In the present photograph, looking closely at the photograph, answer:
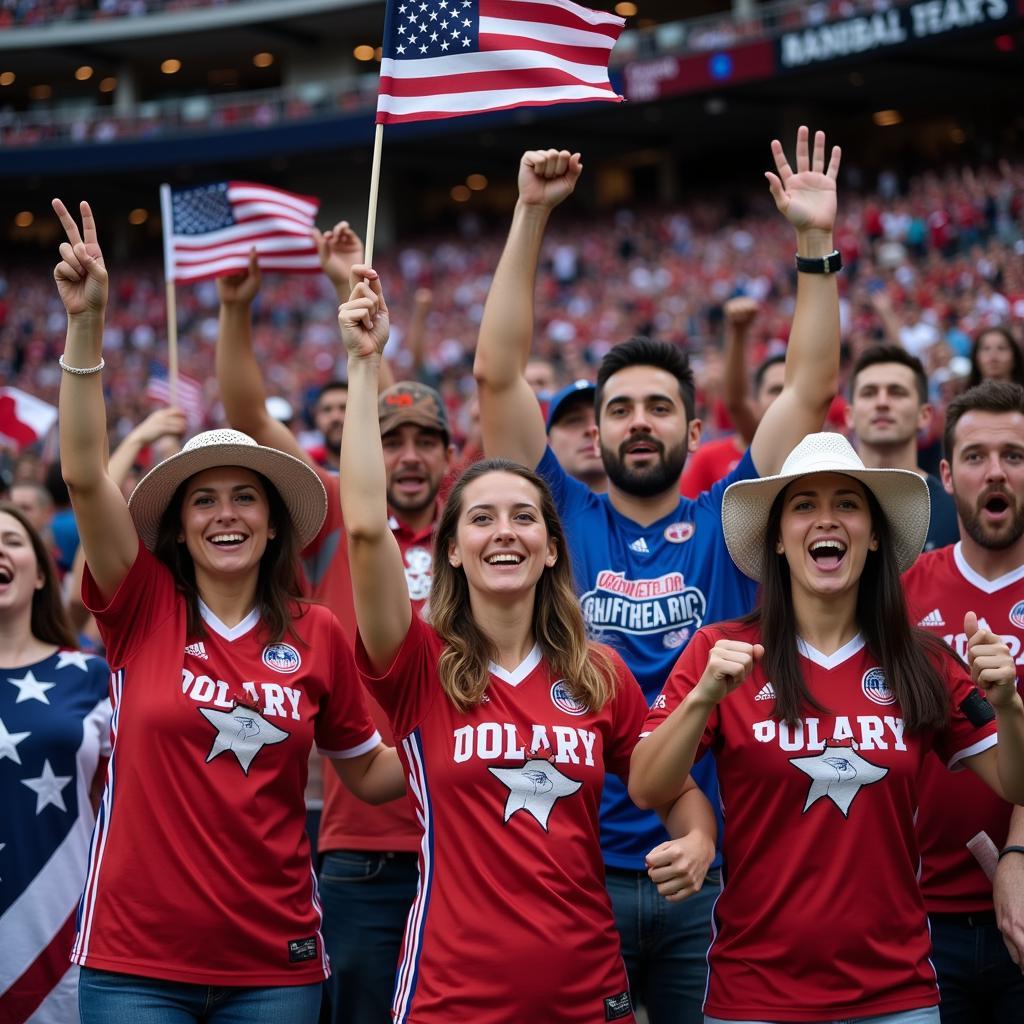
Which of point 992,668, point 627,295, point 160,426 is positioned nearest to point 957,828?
point 992,668

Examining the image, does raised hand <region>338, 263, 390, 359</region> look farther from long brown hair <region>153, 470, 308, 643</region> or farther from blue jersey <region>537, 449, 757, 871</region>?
blue jersey <region>537, 449, 757, 871</region>

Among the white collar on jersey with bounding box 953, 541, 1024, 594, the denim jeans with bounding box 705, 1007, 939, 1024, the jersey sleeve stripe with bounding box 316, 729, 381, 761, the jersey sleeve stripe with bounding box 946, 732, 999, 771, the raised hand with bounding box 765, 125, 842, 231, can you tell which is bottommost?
the denim jeans with bounding box 705, 1007, 939, 1024

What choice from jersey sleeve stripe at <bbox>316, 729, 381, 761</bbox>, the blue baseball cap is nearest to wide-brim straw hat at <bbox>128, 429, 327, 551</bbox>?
jersey sleeve stripe at <bbox>316, 729, 381, 761</bbox>

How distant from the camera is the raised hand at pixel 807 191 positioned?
3941 millimetres

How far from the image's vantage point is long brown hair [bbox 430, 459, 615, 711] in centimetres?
334

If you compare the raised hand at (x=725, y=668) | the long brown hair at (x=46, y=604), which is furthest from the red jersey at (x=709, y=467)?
the raised hand at (x=725, y=668)

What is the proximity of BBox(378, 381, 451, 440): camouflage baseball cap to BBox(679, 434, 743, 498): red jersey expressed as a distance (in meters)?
1.69

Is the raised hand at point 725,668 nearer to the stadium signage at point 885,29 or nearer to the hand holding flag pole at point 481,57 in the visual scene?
the hand holding flag pole at point 481,57

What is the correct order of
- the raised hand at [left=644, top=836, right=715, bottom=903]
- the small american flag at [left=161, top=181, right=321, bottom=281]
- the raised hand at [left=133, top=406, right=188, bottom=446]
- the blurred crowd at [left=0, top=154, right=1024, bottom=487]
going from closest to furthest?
the raised hand at [left=644, top=836, right=715, bottom=903] → the raised hand at [left=133, top=406, right=188, bottom=446] → the small american flag at [left=161, top=181, right=321, bottom=281] → the blurred crowd at [left=0, top=154, right=1024, bottom=487]

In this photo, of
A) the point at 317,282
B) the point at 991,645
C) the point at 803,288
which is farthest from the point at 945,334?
the point at 317,282

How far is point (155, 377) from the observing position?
1287cm

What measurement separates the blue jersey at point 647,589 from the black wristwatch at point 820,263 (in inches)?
23.6

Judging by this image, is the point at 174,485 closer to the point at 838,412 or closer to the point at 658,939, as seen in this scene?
the point at 658,939

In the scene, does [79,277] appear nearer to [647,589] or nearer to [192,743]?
[192,743]
